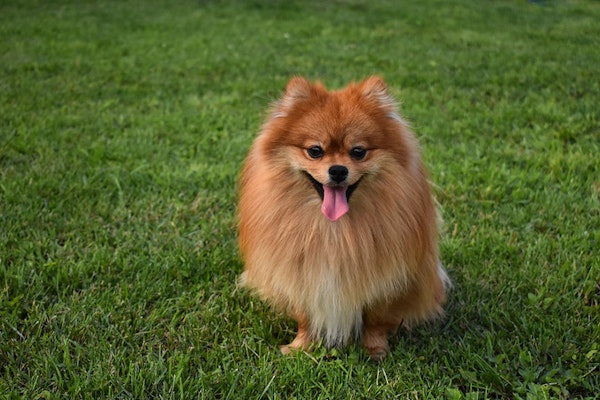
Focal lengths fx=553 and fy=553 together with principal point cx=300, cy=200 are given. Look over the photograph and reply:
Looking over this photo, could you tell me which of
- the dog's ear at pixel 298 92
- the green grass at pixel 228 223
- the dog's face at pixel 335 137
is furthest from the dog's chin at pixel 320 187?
the green grass at pixel 228 223

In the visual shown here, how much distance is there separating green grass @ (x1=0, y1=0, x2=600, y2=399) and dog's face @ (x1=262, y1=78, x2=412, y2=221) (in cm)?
75

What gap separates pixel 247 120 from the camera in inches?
201

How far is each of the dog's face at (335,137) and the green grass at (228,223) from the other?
75 centimetres

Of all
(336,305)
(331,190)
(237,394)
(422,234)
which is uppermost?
(331,190)

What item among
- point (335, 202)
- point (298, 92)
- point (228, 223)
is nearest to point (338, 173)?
point (335, 202)

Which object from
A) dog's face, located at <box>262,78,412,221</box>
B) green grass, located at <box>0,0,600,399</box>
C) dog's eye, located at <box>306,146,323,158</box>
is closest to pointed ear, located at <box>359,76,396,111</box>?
dog's face, located at <box>262,78,412,221</box>

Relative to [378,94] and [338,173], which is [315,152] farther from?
[378,94]

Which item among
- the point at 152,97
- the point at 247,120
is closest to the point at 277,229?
the point at 247,120

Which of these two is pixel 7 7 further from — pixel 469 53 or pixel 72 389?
pixel 72 389

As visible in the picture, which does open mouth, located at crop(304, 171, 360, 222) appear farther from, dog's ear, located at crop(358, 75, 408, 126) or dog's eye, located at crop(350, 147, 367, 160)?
dog's ear, located at crop(358, 75, 408, 126)

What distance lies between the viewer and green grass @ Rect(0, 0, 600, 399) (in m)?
2.21

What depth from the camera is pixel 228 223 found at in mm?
3377

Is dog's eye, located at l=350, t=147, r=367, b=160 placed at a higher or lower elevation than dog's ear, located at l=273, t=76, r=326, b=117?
lower

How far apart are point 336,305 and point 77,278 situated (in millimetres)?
1374
